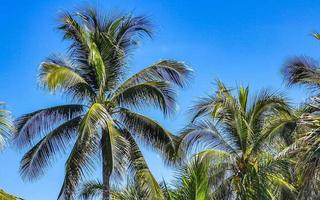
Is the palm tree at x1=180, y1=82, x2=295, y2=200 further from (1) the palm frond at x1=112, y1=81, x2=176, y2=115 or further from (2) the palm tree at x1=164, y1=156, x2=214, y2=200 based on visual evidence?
(2) the palm tree at x1=164, y1=156, x2=214, y2=200

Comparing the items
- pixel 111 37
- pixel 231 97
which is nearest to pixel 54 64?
pixel 111 37

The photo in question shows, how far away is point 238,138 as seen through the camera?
2159 cm

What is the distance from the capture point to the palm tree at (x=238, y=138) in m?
20.3

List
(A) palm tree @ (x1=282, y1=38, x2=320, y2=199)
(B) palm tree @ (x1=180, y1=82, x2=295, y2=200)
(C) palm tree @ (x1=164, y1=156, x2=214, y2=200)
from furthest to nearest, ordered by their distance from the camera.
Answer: (B) palm tree @ (x1=180, y1=82, x2=295, y2=200)
(A) palm tree @ (x1=282, y1=38, x2=320, y2=199)
(C) palm tree @ (x1=164, y1=156, x2=214, y2=200)

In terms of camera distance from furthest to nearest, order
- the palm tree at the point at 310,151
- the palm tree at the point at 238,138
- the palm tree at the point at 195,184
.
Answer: the palm tree at the point at 238,138
the palm tree at the point at 310,151
the palm tree at the point at 195,184

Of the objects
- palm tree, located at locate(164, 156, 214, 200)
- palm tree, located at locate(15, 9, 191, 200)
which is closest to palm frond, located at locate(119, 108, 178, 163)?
palm tree, located at locate(15, 9, 191, 200)

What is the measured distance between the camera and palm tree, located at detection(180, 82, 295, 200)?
20.3 meters

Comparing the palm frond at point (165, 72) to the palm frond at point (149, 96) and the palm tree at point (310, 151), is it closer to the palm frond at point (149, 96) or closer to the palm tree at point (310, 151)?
the palm frond at point (149, 96)

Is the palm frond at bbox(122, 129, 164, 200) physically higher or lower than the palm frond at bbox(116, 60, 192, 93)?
lower

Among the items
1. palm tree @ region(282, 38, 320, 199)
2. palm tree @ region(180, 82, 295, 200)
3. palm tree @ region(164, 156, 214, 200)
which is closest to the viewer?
palm tree @ region(164, 156, 214, 200)

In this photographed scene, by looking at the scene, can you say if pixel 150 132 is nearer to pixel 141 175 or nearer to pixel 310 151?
pixel 141 175

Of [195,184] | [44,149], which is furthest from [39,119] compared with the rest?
[195,184]

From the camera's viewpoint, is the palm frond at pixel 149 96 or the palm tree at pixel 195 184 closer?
the palm tree at pixel 195 184

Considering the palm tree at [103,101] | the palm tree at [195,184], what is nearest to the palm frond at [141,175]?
the palm tree at [103,101]
